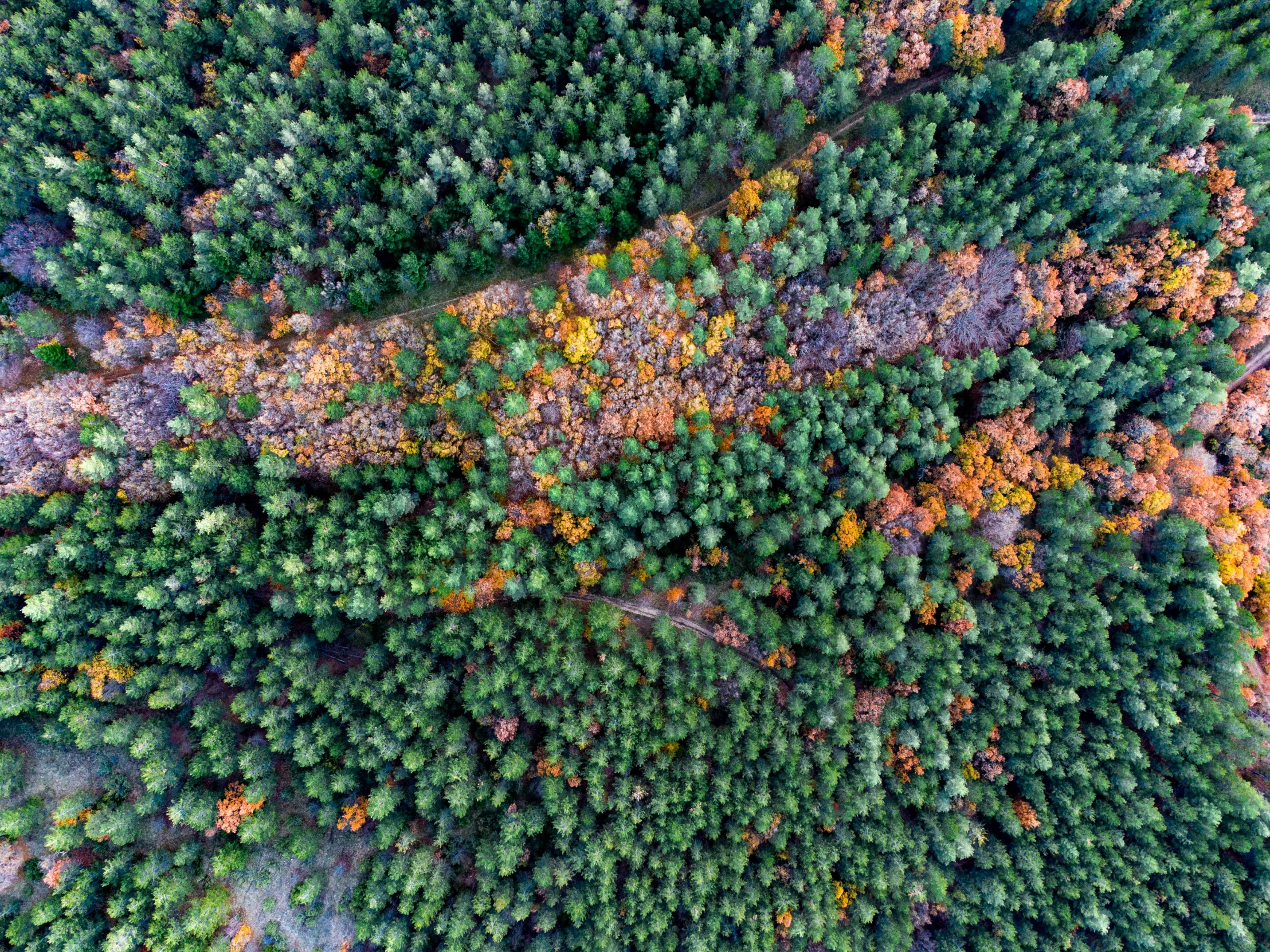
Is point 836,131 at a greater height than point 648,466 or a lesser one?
greater

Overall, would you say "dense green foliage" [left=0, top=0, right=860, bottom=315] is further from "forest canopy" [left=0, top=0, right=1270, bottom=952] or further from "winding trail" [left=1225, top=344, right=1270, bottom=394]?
"winding trail" [left=1225, top=344, right=1270, bottom=394]

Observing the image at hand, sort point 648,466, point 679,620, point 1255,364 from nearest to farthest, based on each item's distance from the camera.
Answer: point 648,466 → point 679,620 → point 1255,364

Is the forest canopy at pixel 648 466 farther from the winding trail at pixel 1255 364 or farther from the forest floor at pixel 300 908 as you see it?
the winding trail at pixel 1255 364

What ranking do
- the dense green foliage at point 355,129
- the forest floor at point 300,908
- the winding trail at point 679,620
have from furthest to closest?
1. the winding trail at point 679,620
2. the dense green foliage at point 355,129
3. the forest floor at point 300,908

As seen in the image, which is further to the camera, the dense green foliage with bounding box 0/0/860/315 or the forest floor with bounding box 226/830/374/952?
the dense green foliage with bounding box 0/0/860/315


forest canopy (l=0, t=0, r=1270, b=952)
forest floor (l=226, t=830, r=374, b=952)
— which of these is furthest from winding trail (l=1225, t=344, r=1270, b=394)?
forest floor (l=226, t=830, r=374, b=952)

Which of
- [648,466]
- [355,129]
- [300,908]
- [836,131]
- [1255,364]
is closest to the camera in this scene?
[300,908]

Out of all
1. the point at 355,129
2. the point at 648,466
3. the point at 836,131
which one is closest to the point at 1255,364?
the point at 836,131

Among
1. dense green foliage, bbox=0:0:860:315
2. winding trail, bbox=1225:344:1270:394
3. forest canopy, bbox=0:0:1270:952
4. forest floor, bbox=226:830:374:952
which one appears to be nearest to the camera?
forest canopy, bbox=0:0:1270:952

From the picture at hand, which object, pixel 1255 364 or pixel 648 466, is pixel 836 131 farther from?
pixel 1255 364

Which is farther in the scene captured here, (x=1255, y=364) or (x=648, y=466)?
(x=1255, y=364)

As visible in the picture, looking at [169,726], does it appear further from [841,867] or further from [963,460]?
[963,460]

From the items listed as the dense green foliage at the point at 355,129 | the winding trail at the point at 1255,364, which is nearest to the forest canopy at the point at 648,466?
the dense green foliage at the point at 355,129
